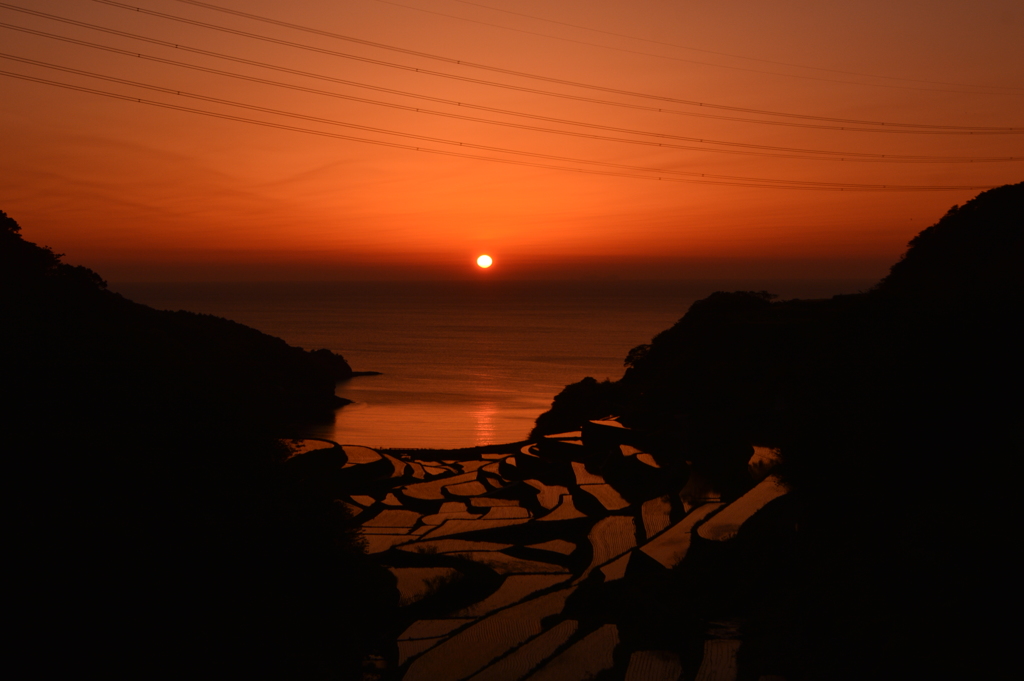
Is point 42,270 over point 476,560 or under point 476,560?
over

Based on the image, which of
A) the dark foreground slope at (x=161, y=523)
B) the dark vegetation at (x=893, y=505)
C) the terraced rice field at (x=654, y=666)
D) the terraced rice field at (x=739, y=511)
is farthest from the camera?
the terraced rice field at (x=739, y=511)

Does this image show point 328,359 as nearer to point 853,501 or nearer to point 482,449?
point 482,449

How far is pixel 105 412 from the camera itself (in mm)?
9539

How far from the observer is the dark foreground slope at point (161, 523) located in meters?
7.27

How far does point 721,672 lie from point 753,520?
5409mm

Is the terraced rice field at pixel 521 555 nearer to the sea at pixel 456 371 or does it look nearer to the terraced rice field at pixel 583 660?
the terraced rice field at pixel 583 660

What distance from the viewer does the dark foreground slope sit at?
7.27 metres

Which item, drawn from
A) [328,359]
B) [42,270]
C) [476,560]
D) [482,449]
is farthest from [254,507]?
[328,359]

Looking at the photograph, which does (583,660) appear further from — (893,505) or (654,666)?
(893,505)

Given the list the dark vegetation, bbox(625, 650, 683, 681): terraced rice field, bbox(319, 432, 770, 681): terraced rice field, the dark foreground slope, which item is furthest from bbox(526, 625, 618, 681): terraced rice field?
the dark foreground slope

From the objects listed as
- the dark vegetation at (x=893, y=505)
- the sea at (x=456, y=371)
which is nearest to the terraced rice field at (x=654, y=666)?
the dark vegetation at (x=893, y=505)

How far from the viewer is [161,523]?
8.27 meters

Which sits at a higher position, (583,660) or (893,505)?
(893,505)

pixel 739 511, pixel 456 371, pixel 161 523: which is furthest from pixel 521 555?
pixel 456 371
